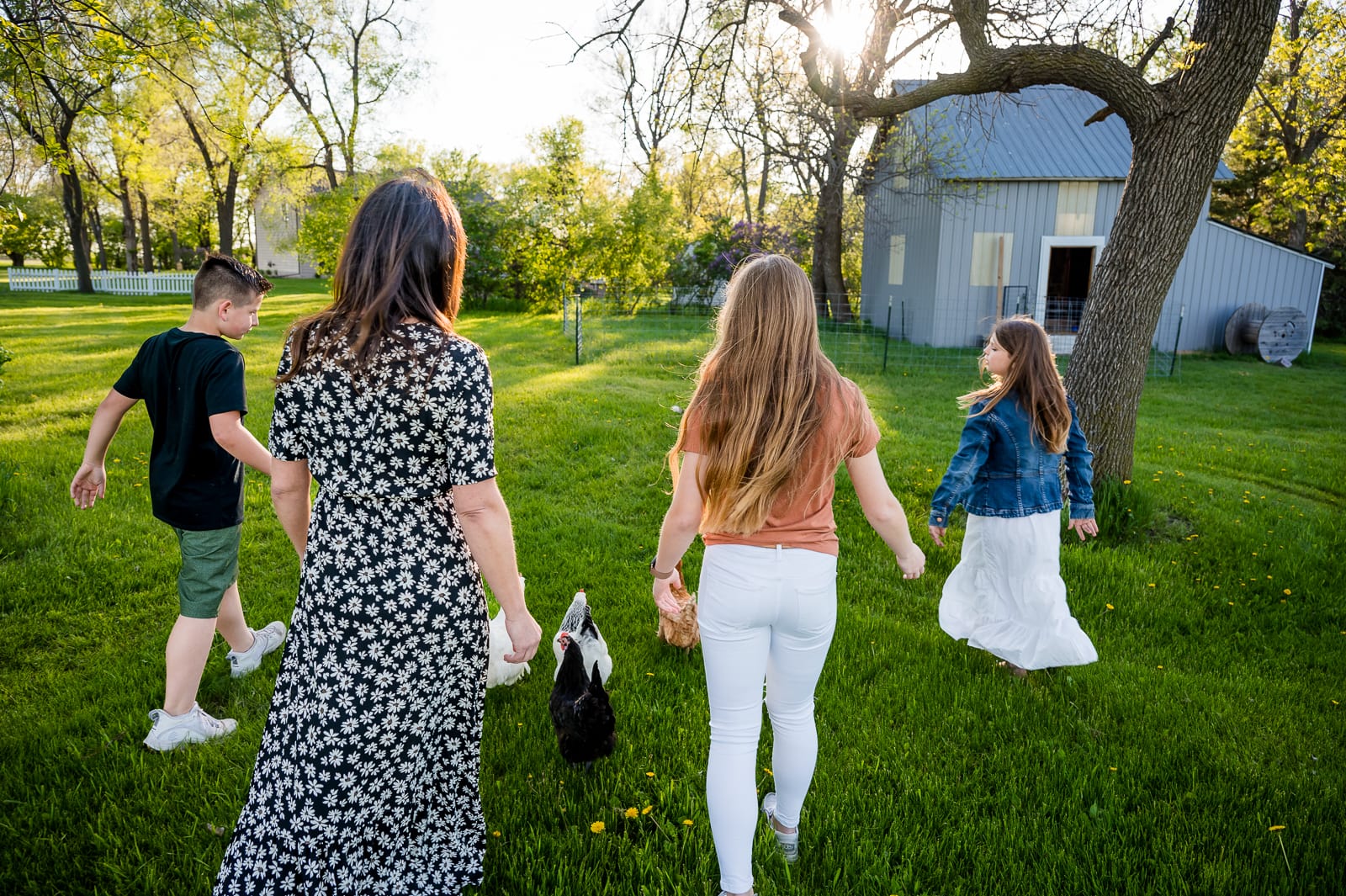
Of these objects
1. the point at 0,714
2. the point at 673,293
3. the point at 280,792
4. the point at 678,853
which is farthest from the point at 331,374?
the point at 673,293

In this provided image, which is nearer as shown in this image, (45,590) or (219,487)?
(219,487)

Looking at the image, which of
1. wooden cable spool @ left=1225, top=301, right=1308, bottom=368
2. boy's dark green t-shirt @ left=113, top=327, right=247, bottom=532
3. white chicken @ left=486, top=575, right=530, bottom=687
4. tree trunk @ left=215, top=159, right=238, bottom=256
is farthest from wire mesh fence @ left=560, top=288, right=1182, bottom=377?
tree trunk @ left=215, top=159, right=238, bottom=256

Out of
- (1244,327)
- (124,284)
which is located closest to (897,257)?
(1244,327)

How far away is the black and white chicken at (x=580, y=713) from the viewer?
3.19m

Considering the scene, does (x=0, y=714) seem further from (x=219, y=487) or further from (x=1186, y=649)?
(x=1186, y=649)

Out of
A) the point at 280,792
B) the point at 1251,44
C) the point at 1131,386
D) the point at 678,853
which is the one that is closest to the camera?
the point at 280,792

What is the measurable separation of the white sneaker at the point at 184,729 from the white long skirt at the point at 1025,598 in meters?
3.87

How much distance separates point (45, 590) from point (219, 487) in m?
2.67

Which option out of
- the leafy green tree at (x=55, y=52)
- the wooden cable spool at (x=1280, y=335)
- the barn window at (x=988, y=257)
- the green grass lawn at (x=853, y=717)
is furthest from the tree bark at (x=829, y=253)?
the leafy green tree at (x=55, y=52)

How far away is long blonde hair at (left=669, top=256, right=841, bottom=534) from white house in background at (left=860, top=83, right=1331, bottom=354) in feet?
54.6

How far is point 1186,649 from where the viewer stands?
189 inches

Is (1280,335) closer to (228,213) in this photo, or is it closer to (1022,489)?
(1022,489)

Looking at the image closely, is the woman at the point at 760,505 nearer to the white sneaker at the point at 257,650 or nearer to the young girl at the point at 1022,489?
the young girl at the point at 1022,489

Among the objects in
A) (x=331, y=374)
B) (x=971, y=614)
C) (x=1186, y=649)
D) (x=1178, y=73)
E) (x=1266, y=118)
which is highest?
(x=1266, y=118)
